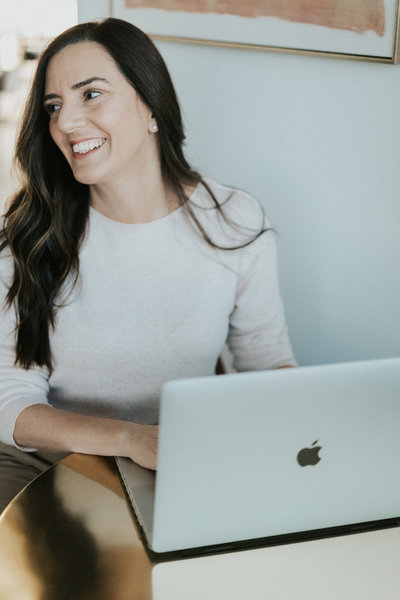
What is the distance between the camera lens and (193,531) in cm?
84

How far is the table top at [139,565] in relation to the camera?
82 cm

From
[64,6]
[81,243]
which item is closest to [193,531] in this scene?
[81,243]

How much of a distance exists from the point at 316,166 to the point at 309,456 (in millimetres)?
1233

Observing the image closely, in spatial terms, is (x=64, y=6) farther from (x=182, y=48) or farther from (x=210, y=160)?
(x=210, y=160)

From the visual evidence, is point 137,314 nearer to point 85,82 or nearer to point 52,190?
point 52,190

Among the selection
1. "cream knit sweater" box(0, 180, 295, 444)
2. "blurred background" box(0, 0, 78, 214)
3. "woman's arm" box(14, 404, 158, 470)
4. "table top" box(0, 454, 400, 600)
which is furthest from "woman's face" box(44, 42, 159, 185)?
"blurred background" box(0, 0, 78, 214)

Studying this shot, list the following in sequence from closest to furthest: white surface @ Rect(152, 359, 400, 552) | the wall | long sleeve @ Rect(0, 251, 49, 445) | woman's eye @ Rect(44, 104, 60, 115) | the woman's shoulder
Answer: white surface @ Rect(152, 359, 400, 552) → long sleeve @ Rect(0, 251, 49, 445) → woman's eye @ Rect(44, 104, 60, 115) → the woman's shoulder → the wall

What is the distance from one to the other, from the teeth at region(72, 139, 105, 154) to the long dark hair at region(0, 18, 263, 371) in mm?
116

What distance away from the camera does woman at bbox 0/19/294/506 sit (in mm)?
1401

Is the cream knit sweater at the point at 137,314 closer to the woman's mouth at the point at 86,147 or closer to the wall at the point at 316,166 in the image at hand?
the woman's mouth at the point at 86,147

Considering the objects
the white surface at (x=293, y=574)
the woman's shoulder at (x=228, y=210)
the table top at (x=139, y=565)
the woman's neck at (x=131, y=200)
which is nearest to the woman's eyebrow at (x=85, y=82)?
the woman's neck at (x=131, y=200)

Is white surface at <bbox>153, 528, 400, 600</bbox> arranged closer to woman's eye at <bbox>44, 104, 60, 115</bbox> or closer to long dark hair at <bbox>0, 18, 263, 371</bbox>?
long dark hair at <bbox>0, 18, 263, 371</bbox>

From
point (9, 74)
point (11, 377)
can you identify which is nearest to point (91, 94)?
point (11, 377)

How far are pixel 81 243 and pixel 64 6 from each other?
630 mm
